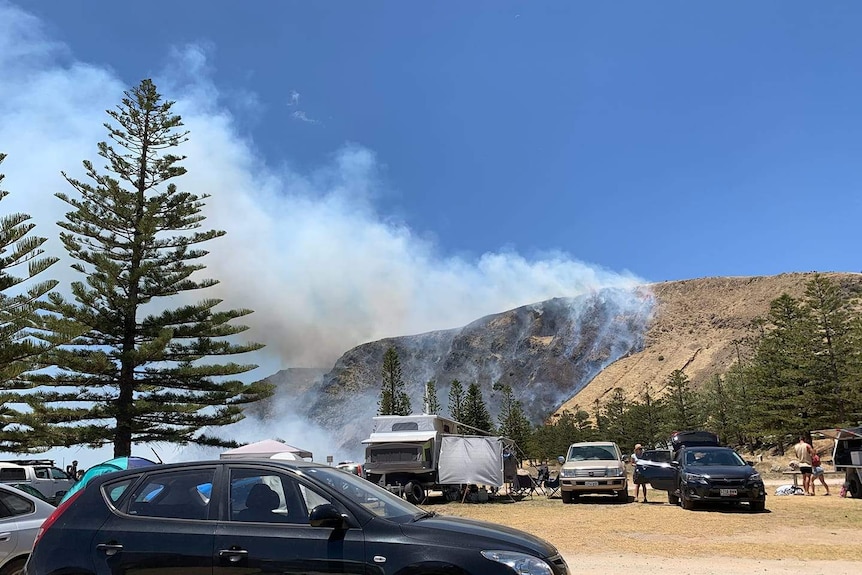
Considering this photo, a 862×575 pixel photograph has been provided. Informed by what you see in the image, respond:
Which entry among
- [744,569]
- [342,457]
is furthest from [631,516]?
[342,457]

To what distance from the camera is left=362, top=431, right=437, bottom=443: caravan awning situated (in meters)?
18.6

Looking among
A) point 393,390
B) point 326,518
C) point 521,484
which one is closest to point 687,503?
point 521,484

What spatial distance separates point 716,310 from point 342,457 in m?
77.6

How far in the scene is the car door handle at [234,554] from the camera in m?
4.13

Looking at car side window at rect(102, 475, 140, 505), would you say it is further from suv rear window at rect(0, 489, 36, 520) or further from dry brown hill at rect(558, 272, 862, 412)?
dry brown hill at rect(558, 272, 862, 412)

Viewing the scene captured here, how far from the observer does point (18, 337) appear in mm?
20234

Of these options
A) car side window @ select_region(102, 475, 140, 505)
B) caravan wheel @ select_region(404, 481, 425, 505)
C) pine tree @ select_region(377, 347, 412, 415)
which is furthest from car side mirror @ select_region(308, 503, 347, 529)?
pine tree @ select_region(377, 347, 412, 415)

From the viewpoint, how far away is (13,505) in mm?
6605

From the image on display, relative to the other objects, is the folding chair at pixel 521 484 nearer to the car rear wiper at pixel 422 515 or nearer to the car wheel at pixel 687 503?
the car wheel at pixel 687 503

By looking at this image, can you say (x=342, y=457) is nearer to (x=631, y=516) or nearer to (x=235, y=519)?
(x=631, y=516)

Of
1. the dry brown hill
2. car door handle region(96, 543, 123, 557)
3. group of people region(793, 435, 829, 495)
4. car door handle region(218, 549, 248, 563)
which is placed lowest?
group of people region(793, 435, 829, 495)

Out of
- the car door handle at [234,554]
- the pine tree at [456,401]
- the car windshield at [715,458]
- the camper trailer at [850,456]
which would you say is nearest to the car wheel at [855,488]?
the camper trailer at [850,456]

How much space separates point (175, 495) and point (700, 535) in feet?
29.0

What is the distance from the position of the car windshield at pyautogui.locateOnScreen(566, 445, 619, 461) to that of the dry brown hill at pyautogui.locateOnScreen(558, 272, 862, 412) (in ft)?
278
